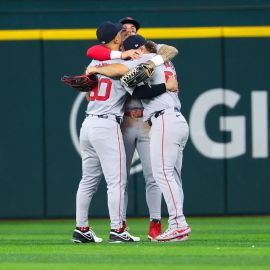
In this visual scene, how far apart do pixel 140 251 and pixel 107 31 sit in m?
1.83

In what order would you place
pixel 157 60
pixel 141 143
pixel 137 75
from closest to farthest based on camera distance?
pixel 137 75 → pixel 157 60 → pixel 141 143

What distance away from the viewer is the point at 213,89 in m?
12.7

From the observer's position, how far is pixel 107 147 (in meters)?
8.94

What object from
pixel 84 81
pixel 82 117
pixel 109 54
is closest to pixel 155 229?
pixel 84 81

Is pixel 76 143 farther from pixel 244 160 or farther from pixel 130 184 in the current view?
pixel 244 160

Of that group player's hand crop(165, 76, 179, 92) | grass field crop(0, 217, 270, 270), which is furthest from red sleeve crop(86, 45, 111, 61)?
grass field crop(0, 217, 270, 270)

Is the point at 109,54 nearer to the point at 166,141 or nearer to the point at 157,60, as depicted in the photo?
the point at 157,60

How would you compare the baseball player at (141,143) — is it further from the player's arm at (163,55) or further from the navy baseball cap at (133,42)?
the navy baseball cap at (133,42)

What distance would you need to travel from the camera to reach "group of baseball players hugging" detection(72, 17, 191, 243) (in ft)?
29.3

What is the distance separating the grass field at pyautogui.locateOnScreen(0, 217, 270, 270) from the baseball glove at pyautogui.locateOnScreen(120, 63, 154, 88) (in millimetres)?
1217

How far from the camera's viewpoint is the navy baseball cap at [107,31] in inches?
355

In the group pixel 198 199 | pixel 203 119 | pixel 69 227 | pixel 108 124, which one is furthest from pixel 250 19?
pixel 108 124

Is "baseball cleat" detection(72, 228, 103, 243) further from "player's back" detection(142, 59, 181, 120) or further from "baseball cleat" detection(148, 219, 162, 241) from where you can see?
"player's back" detection(142, 59, 181, 120)

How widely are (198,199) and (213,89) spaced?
1203mm
